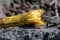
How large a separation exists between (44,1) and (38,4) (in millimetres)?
339

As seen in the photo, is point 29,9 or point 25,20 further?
point 29,9

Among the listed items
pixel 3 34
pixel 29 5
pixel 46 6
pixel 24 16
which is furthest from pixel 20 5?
pixel 3 34

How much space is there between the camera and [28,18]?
3.08 metres

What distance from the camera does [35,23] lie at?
121 inches

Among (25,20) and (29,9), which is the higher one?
(25,20)

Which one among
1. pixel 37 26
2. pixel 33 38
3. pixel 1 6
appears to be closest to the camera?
pixel 33 38

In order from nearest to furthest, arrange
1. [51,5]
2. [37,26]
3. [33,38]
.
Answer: [33,38]
[37,26]
[51,5]

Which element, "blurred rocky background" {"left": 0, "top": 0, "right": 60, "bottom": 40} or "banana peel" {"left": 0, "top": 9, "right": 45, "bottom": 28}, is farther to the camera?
"banana peel" {"left": 0, "top": 9, "right": 45, "bottom": 28}

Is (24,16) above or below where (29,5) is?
above

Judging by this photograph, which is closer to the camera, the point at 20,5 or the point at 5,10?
the point at 5,10

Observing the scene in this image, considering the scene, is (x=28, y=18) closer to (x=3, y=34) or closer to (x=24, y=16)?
(x=24, y=16)

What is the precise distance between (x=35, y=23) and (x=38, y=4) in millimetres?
3121

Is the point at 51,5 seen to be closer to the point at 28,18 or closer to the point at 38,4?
the point at 38,4

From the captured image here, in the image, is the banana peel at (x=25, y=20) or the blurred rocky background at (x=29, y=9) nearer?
the blurred rocky background at (x=29, y=9)
